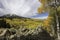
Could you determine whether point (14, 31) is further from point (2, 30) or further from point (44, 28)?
point (44, 28)

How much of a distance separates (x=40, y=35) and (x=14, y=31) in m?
1.03

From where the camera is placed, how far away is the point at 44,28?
771 centimetres

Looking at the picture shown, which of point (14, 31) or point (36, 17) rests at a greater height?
point (36, 17)

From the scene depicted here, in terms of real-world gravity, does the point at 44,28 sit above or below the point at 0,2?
below

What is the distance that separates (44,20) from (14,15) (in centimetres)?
120

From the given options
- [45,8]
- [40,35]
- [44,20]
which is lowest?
[40,35]

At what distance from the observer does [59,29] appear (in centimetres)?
782

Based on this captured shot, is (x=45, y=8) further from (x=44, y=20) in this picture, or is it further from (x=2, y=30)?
(x=2, y=30)

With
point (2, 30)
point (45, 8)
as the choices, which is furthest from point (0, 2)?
point (45, 8)

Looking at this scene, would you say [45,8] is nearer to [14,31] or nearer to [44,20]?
[44,20]

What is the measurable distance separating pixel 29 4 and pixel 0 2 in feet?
3.82

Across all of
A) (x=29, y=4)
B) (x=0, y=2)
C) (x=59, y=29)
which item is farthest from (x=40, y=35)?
(x=0, y=2)

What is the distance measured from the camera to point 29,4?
25.8 feet

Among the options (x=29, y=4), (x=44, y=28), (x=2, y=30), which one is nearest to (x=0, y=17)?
(x=2, y=30)
